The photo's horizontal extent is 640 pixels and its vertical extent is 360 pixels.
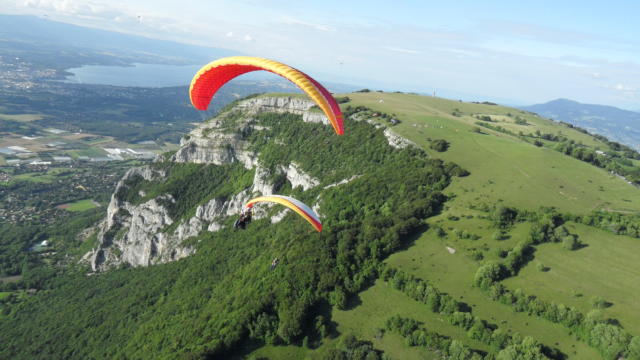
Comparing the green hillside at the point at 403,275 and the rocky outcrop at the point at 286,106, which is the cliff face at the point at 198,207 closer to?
the rocky outcrop at the point at 286,106

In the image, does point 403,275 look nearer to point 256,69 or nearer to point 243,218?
point 243,218

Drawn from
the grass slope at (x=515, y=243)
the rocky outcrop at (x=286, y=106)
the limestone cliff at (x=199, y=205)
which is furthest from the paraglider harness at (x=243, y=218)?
the rocky outcrop at (x=286, y=106)

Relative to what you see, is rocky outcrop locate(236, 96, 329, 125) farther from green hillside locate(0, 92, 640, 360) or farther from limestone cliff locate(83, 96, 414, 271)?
green hillside locate(0, 92, 640, 360)

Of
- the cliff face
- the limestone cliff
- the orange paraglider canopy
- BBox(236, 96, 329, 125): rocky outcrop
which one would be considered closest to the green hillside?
the limestone cliff

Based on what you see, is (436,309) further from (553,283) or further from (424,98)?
(424,98)

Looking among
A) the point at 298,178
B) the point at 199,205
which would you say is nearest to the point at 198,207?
the point at 199,205
